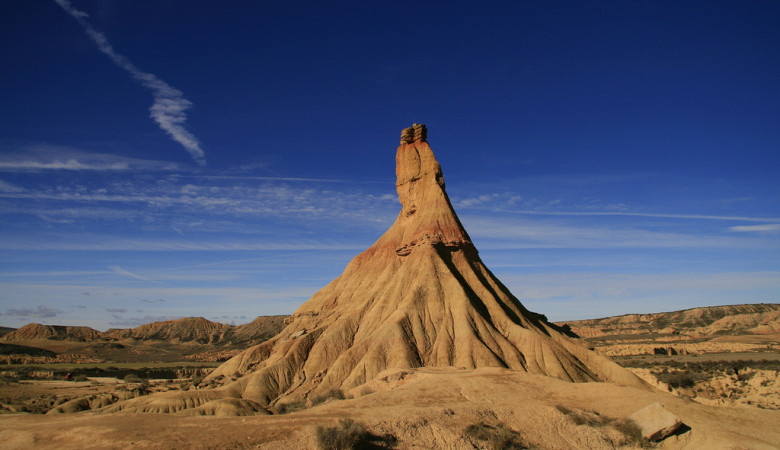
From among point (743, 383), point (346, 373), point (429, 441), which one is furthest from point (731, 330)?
point (429, 441)

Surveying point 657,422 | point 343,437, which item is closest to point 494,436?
point 343,437

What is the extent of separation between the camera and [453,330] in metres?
44.2

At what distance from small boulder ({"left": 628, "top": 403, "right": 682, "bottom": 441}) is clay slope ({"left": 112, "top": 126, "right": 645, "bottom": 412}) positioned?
757 inches

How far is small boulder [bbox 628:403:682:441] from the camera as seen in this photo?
62.8ft

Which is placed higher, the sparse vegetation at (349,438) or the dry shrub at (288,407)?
the sparse vegetation at (349,438)

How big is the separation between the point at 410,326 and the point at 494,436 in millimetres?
25888

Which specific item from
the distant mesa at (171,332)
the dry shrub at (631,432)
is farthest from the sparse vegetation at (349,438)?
the distant mesa at (171,332)

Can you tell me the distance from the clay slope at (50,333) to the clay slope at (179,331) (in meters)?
7.94

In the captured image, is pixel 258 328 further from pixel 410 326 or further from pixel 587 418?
pixel 587 418

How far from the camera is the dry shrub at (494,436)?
1822 centimetres

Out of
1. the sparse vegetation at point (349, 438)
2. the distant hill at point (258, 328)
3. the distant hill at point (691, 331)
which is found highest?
the distant hill at point (258, 328)

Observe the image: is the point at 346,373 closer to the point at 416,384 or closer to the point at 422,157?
the point at 416,384

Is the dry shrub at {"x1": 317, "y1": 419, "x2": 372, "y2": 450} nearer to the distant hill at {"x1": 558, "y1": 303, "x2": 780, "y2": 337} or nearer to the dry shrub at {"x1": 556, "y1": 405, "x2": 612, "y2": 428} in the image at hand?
the dry shrub at {"x1": 556, "y1": 405, "x2": 612, "y2": 428}

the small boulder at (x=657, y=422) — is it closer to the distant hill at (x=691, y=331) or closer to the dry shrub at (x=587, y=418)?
the dry shrub at (x=587, y=418)
